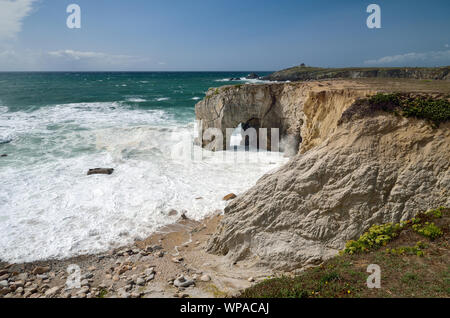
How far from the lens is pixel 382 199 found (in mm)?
8891

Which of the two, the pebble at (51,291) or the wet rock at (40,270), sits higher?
the wet rock at (40,270)

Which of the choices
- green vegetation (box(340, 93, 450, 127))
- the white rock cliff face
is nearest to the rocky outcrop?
green vegetation (box(340, 93, 450, 127))

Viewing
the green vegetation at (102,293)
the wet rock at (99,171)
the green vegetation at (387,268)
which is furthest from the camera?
the wet rock at (99,171)

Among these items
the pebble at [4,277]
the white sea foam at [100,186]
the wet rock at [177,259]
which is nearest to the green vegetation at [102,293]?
the wet rock at [177,259]

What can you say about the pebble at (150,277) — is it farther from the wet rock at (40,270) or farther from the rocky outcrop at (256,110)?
the rocky outcrop at (256,110)

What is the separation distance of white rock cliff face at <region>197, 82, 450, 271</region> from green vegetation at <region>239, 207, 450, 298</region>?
49 cm

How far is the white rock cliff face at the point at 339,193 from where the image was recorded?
28.8 ft

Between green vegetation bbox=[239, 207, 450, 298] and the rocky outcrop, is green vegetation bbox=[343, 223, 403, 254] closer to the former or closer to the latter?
green vegetation bbox=[239, 207, 450, 298]

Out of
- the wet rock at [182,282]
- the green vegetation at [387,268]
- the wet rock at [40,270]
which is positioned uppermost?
the green vegetation at [387,268]

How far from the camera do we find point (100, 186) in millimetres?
17406

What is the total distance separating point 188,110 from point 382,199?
39222mm

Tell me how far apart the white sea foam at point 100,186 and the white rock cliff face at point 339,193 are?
17.5ft

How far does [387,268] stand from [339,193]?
2.72m

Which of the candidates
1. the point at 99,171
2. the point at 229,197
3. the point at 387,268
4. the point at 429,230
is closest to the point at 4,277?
the point at 99,171
